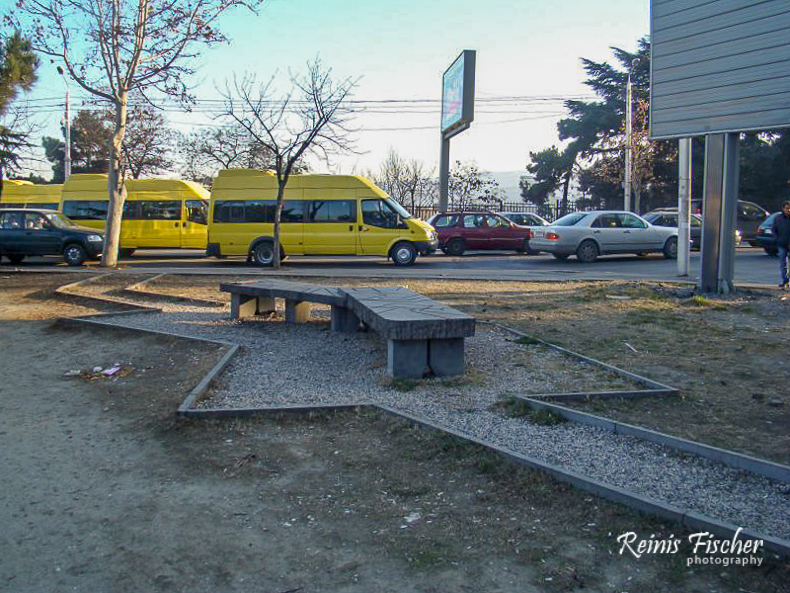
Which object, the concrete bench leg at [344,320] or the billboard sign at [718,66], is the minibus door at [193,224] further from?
the concrete bench leg at [344,320]

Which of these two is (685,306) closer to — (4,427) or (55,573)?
(4,427)

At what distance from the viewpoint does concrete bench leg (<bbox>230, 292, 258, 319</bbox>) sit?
10.6m

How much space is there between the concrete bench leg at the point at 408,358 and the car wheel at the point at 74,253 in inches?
647

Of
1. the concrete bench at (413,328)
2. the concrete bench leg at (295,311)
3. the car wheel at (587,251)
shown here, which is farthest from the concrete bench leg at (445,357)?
the car wheel at (587,251)

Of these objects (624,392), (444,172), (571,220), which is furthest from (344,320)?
(444,172)

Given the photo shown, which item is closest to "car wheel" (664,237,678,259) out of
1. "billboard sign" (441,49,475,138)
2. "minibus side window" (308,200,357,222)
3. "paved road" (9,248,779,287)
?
"paved road" (9,248,779,287)

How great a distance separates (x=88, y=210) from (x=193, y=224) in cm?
370

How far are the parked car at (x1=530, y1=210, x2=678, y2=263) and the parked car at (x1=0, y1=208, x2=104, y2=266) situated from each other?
1270 cm

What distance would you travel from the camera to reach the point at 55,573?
11.5 ft

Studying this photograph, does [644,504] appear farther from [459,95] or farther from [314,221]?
[459,95]

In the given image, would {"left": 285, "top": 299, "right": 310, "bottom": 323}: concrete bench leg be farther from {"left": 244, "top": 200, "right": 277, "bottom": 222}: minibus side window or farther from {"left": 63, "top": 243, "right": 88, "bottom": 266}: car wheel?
{"left": 63, "top": 243, "right": 88, "bottom": 266}: car wheel

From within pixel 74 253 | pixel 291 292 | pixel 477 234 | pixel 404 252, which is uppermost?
pixel 477 234

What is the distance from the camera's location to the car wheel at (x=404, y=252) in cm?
2150

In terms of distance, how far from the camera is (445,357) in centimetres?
688
